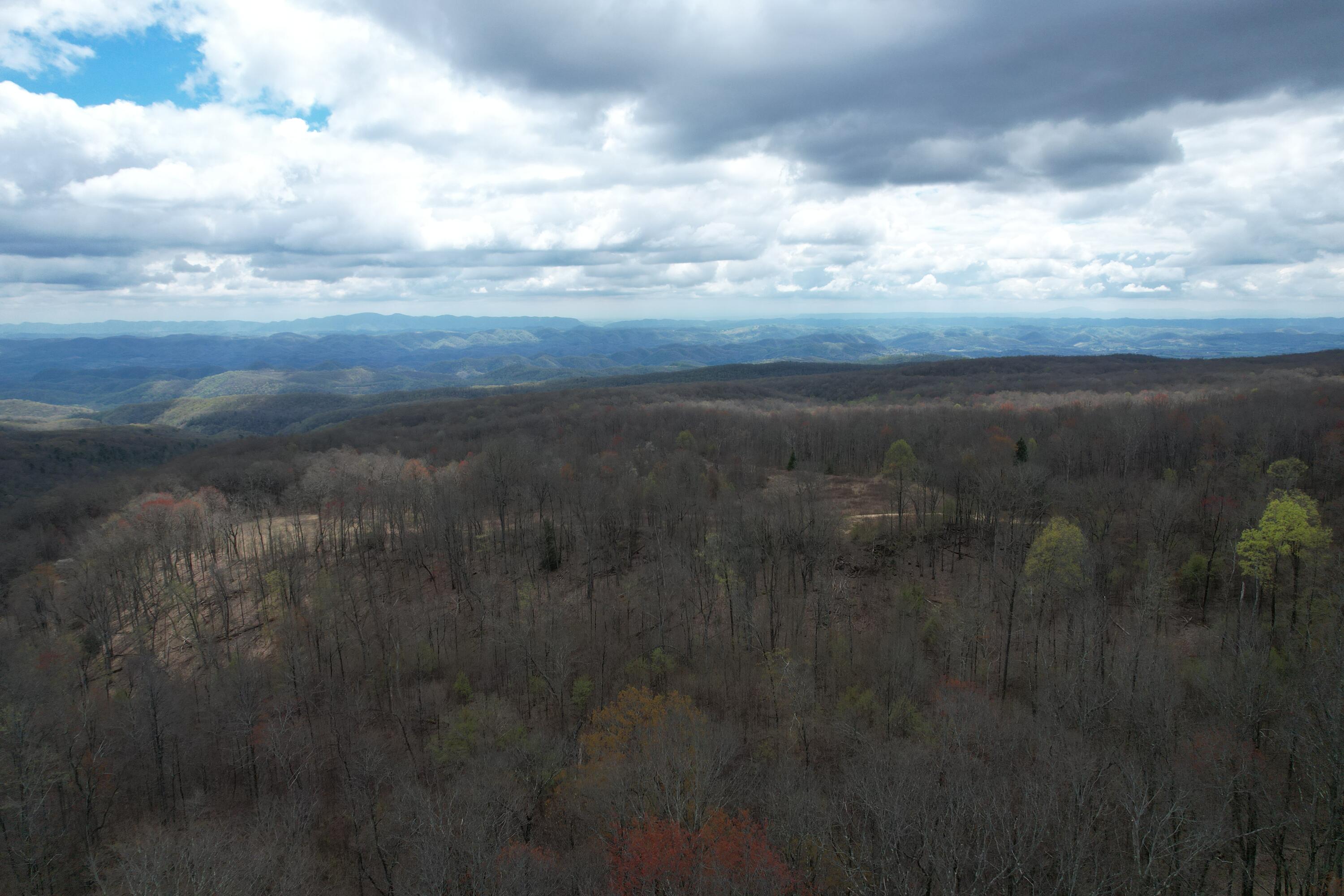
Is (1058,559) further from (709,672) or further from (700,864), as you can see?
(700,864)

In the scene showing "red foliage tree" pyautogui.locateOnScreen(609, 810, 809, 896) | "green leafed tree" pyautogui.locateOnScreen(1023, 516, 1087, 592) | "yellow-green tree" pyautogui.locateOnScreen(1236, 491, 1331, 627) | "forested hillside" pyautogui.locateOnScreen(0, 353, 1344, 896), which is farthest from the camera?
"green leafed tree" pyautogui.locateOnScreen(1023, 516, 1087, 592)

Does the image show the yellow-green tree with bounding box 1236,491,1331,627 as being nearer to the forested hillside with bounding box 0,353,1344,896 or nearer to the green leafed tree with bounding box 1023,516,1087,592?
the forested hillside with bounding box 0,353,1344,896

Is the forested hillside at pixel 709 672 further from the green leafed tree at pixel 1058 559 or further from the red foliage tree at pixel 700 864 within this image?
the green leafed tree at pixel 1058 559

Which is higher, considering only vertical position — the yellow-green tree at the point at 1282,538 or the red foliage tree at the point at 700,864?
the yellow-green tree at the point at 1282,538

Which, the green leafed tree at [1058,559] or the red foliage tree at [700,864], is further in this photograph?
the green leafed tree at [1058,559]

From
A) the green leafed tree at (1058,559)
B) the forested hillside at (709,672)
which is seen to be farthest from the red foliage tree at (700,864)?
the green leafed tree at (1058,559)

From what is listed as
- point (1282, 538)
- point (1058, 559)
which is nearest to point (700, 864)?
point (1058, 559)

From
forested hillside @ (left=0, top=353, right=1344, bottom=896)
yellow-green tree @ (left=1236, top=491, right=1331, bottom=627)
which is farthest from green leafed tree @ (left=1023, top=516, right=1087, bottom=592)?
yellow-green tree @ (left=1236, top=491, right=1331, bottom=627)

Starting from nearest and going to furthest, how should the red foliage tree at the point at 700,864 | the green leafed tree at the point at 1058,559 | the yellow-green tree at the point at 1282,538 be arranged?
1. the red foliage tree at the point at 700,864
2. the yellow-green tree at the point at 1282,538
3. the green leafed tree at the point at 1058,559
